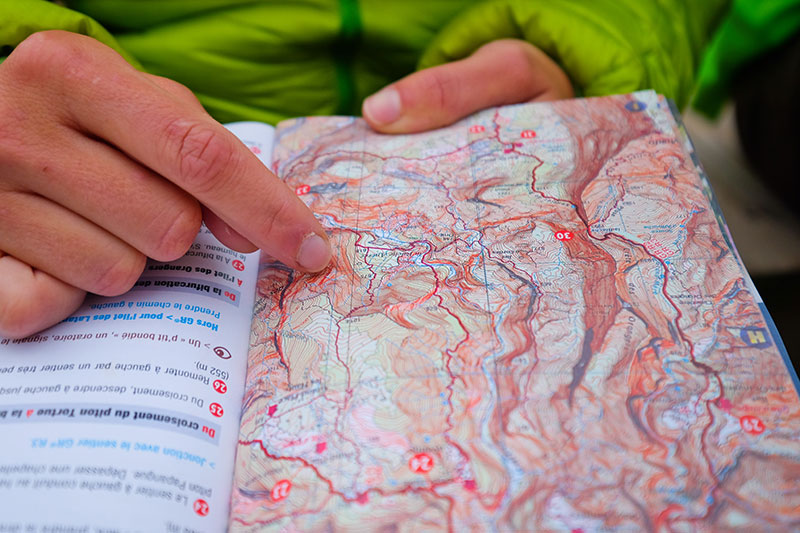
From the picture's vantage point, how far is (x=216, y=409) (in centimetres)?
55

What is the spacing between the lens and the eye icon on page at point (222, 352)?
586 millimetres

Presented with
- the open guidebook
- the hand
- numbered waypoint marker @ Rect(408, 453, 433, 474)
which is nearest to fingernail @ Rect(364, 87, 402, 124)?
the hand

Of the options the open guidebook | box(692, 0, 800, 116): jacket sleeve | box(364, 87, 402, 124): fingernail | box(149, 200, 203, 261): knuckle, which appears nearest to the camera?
the open guidebook

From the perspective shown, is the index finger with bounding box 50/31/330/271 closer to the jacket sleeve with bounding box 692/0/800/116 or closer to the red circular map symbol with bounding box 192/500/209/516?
the red circular map symbol with bounding box 192/500/209/516

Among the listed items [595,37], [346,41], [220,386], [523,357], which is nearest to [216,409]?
[220,386]

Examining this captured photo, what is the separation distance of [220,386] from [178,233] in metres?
0.15

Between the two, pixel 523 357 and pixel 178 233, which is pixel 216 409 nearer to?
pixel 178 233

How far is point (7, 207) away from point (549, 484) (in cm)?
55

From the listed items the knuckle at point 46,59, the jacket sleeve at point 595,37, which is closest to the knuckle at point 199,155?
the knuckle at point 46,59

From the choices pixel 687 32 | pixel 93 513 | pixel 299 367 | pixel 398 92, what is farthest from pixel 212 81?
pixel 687 32

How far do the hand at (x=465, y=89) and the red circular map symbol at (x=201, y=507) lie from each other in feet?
1.60

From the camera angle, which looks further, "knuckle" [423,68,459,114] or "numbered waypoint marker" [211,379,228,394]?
"knuckle" [423,68,459,114]

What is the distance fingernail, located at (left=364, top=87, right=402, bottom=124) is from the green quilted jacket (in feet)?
0.58

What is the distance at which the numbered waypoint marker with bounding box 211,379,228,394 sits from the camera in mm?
564
